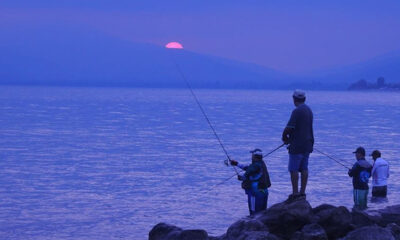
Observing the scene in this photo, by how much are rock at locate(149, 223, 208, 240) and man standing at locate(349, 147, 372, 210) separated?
4.57 metres

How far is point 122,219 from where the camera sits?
1648cm

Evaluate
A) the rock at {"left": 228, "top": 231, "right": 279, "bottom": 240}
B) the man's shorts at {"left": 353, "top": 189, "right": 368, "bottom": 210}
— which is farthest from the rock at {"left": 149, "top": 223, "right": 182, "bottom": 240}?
the man's shorts at {"left": 353, "top": 189, "right": 368, "bottom": 210}

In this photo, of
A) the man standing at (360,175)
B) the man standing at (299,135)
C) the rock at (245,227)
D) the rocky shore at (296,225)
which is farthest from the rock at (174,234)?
the man standing at (360,175)

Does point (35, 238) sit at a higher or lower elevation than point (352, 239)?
lower

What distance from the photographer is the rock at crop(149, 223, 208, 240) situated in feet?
38.6

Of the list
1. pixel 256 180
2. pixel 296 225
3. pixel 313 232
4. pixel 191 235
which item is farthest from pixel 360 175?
pixel 191 235

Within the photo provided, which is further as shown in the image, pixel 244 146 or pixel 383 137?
pixel 383 137

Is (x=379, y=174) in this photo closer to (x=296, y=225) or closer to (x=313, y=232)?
(x=296, y=225)

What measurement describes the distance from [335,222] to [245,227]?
67.1 inches

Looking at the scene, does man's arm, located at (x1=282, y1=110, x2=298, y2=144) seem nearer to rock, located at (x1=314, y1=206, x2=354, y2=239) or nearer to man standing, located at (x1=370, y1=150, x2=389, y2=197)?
rock, located at (x1=314, y1=206, x2=354, y2=239)

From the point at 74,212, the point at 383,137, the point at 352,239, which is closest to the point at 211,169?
the point at 74,212

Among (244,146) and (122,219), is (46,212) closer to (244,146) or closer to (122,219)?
(122,219)

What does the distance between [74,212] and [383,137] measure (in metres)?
29.2

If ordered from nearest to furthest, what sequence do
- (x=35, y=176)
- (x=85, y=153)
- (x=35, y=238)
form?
1. (x=35, y=238)
2. (x=35, y=176)
3. (x=85, y=153)
